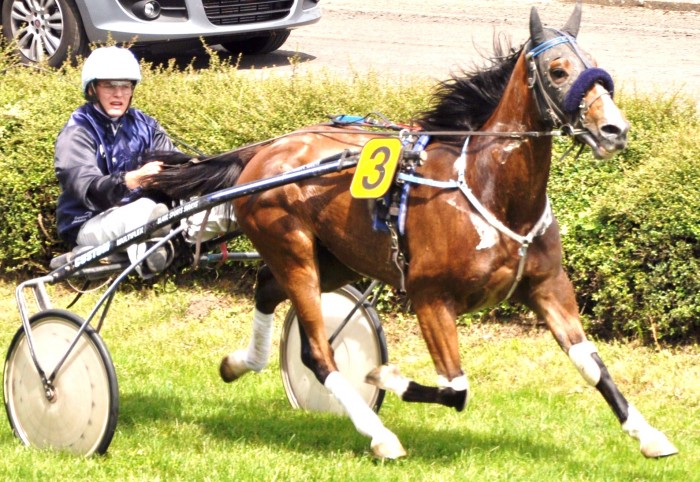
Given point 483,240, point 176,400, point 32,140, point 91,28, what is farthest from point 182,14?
point 483,240

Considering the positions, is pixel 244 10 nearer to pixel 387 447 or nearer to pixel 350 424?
pixel 350 424

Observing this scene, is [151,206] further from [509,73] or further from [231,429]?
[509,73]

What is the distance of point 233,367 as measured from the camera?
20.6ft

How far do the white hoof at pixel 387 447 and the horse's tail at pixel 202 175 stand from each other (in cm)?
142

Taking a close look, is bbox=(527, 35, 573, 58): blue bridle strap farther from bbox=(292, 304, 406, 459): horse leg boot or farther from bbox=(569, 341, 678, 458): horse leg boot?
bbox=(292, 304, 406, 459): horse leg boot

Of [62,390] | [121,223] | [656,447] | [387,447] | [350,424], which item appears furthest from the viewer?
[350,424]

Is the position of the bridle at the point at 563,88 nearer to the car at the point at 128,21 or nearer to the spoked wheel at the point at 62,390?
the spoked wheel at the point at 62,390

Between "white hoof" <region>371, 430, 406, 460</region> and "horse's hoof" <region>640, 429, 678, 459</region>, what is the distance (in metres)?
0.95

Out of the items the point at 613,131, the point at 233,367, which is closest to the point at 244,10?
the point at 233,367

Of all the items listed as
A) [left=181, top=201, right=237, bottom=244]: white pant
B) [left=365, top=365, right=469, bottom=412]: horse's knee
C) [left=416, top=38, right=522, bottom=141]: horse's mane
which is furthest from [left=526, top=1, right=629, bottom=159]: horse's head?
[left=181, top=201, right=237, bottom=244]: white pant

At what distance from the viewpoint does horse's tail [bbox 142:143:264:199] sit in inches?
229

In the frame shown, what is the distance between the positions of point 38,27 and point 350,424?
20.6ft

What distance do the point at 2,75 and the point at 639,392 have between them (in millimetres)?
5189

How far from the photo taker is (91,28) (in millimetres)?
10711
